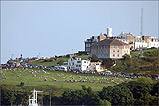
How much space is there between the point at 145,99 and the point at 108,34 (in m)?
68.6

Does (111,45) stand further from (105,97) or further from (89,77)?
(105,97)

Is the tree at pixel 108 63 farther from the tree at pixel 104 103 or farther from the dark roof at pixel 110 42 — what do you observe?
the tree at pixel 104 103

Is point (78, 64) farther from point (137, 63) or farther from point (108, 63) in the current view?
point (137, 63)

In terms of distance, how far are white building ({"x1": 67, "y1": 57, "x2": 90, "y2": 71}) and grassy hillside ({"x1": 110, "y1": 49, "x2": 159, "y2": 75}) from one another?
6.02 metres

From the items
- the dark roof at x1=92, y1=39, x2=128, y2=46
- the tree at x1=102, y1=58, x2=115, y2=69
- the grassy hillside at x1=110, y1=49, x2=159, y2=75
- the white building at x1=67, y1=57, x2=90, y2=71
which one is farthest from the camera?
the dark roof at x1=92, y1=39, x2=128, y2=46

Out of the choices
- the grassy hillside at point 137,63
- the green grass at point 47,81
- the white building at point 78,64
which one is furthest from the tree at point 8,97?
the grassy hillside at point 137,63

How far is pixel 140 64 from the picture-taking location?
125 m

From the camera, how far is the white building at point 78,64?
122 m

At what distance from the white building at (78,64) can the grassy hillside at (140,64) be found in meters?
6.02

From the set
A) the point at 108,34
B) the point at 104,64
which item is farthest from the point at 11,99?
the point at 108,34

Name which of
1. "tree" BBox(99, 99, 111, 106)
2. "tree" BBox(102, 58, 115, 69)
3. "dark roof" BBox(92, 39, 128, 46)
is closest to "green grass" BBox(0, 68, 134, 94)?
"tree" BBox(102, 58, 115, 69)

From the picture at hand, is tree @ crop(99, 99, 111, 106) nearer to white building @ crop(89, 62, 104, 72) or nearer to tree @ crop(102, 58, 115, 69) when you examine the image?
white building @ crop(89, 62, 104, 72)

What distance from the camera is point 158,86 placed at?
89.6m

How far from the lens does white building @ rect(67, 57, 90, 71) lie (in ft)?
400
